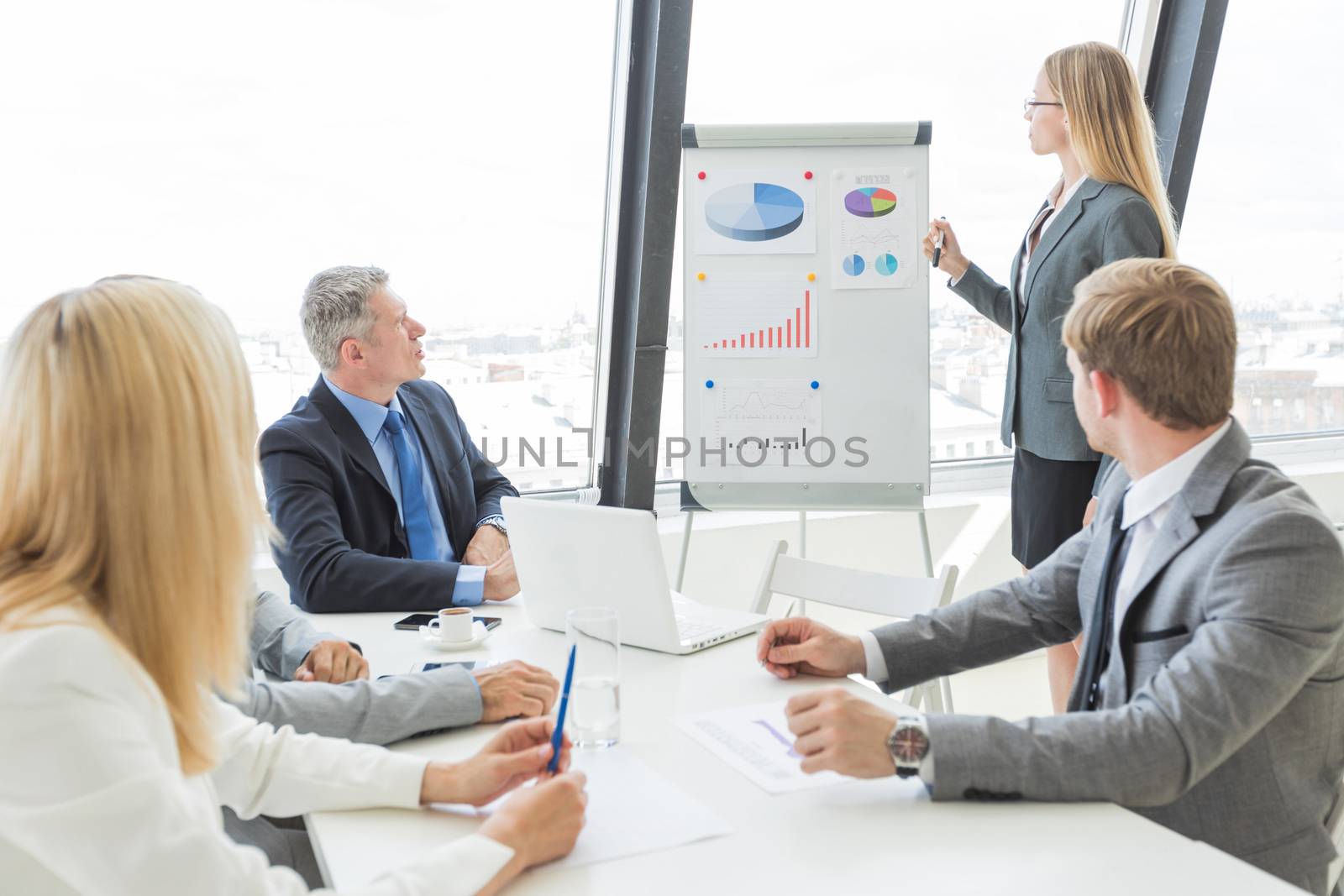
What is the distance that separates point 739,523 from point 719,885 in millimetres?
2825

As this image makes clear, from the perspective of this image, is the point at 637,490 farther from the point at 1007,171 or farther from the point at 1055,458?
the point at 1007,171

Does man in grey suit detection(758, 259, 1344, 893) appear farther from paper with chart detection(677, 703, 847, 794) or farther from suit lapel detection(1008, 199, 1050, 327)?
suit lapel detection(1008, 199, 1050, 327)

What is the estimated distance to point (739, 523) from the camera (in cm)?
391

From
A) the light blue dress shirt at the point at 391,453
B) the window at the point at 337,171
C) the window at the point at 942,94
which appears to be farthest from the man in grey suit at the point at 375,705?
the window at the point at 942,94

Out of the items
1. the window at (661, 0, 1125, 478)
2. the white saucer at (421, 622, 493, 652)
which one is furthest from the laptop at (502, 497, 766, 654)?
the window at (661, 0, 1125, 478)

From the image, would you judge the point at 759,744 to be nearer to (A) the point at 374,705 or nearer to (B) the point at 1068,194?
(A) the point at 374,705

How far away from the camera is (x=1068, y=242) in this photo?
286 centimetres

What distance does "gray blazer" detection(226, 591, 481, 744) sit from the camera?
149 centimetres

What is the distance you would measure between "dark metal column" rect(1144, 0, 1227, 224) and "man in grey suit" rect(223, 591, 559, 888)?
3.61 m

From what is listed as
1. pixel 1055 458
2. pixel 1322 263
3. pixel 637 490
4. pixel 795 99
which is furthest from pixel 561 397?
pixel 1322 263

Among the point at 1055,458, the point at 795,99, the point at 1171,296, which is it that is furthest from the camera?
the point at 795,99

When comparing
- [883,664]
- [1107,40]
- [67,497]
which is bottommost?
[883,664]

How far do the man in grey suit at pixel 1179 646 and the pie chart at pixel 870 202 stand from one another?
1.77m

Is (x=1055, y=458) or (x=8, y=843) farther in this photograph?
(x=1055, y=458)
